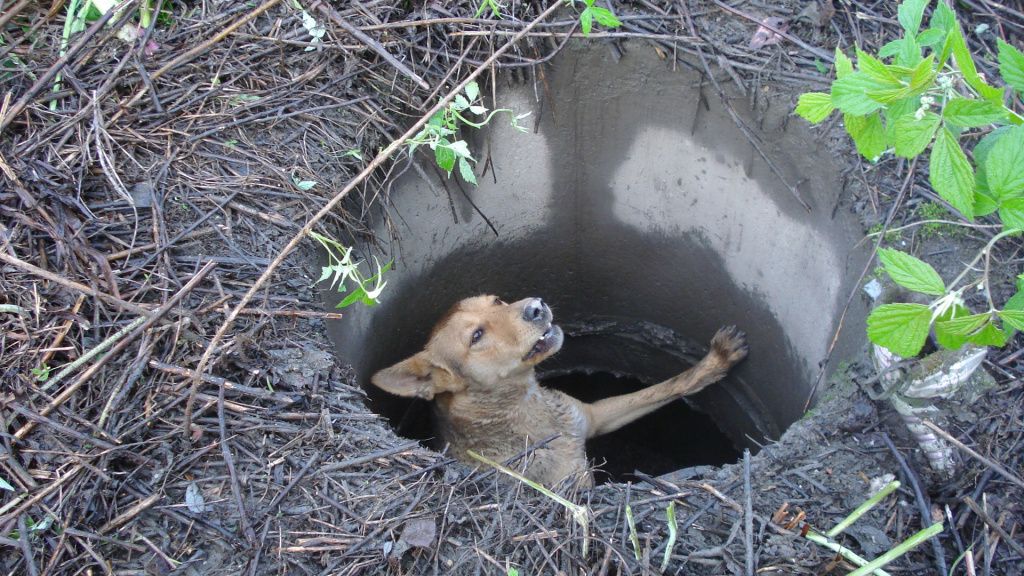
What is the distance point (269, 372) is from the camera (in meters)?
3.24

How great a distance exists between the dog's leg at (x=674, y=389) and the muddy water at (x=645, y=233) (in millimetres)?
130

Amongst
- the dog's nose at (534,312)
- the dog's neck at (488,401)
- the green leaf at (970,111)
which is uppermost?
the green leaf at (970,111)

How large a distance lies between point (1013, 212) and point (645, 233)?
311cm

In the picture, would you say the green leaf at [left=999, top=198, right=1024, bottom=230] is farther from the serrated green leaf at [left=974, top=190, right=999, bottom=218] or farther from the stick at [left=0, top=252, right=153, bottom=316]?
the stick at [left=0, top=252, right=153, bottom=316]

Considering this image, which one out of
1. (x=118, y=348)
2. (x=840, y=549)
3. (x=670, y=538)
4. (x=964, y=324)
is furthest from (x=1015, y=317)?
(x=118, y=348)

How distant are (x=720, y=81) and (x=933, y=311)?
86.1 inches

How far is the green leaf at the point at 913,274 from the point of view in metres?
2.47

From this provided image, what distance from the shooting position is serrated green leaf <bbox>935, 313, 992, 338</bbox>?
238 centimetres

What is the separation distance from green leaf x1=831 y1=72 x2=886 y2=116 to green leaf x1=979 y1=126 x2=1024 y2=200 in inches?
14.4

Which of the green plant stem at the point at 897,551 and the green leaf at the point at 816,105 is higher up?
the green leaf at the point at 816,105

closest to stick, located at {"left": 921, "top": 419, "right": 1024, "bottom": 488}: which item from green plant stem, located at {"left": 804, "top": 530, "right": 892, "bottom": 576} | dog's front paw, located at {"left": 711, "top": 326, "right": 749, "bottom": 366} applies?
green plant stem, located at {"left": 804, "top": 530, "right": 892, "bottom": 576}

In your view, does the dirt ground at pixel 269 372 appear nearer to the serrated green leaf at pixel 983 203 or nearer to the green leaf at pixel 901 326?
the green leaf at pixel 901 326

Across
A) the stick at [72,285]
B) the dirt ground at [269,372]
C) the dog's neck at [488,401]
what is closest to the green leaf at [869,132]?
the dirt ground at [269,372]

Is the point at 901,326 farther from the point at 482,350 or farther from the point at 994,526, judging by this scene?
the point at 482,350
